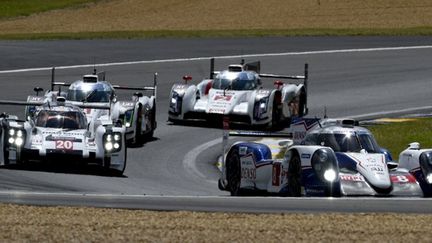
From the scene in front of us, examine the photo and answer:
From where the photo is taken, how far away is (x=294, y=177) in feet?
57.8

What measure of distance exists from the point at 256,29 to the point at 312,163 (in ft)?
117

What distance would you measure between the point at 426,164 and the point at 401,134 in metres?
9.59

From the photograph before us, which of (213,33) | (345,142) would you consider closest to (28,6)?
(213,33)

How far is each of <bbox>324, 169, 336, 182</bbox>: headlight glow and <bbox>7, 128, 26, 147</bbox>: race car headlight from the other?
22.0 ft

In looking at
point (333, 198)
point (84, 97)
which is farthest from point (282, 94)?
point (333, 198)

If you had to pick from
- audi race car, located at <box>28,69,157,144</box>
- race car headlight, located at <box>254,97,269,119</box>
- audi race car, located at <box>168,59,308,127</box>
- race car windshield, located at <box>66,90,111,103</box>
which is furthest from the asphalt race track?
race car windshield, located at <box>66,90,111,103</box>

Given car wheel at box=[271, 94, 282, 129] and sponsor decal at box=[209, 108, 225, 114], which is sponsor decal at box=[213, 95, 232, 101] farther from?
car wheel at box=[271, 94, 282, 129]

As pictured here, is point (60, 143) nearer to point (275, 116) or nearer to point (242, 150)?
point (242, 150)

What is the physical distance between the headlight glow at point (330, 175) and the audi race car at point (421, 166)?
1.58 m

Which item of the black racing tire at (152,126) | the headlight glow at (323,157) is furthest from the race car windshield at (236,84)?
the headlight glow at (323,157)

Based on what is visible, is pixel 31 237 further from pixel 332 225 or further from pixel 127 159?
pixel 127 159

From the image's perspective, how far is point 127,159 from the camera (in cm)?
2414

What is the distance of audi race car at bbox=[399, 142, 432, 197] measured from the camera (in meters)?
17.7

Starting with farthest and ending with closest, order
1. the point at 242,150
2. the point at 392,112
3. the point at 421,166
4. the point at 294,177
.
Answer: the point at 392,112 < the point at 242,150 < the point at 421,166 < the point at 294,177
